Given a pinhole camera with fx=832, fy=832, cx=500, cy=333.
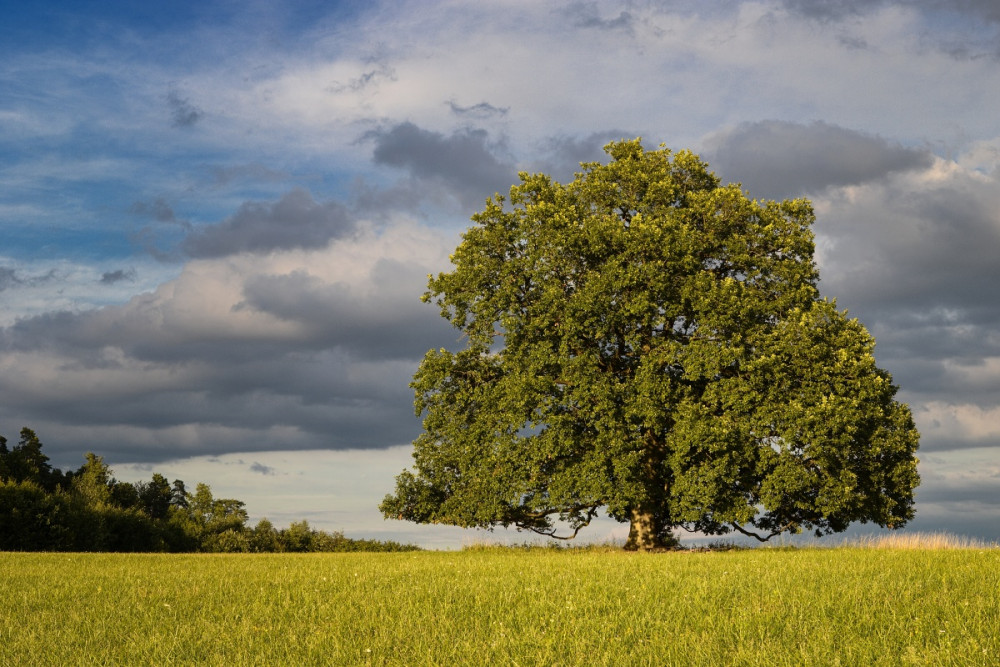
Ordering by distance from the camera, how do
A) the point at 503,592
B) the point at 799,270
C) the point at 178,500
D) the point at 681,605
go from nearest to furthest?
the point at 681,605
the point at 503,592
the point at 799,270
the point at 178,500

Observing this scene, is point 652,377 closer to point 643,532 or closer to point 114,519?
point 643,532

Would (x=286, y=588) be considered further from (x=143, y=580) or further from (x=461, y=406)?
(x=461, y=406)

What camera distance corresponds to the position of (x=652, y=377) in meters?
29.2

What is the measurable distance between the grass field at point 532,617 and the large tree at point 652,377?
32.6 ft

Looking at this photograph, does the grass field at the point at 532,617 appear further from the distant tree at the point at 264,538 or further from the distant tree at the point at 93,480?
the distant tree at the point at 93,480

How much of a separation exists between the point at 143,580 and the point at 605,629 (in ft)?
39.5

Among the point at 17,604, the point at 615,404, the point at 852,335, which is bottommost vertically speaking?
the point at 17,604

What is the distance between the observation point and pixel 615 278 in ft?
98.2

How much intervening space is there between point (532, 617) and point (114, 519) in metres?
36.7

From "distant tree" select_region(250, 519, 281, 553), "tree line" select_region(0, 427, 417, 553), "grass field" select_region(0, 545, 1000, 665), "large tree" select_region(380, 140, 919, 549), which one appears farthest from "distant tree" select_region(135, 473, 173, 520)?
"grass field" select_region(0, 545, 1000, 665)

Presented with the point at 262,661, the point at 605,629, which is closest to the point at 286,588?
the point at 262,661

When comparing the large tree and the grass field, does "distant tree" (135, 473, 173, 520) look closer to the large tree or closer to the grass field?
the large tree

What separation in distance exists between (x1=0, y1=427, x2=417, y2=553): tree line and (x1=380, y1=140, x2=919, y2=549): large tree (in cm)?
998

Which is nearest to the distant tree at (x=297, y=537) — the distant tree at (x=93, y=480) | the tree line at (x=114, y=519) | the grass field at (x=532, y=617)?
the tree line at (x=114, y=519)
